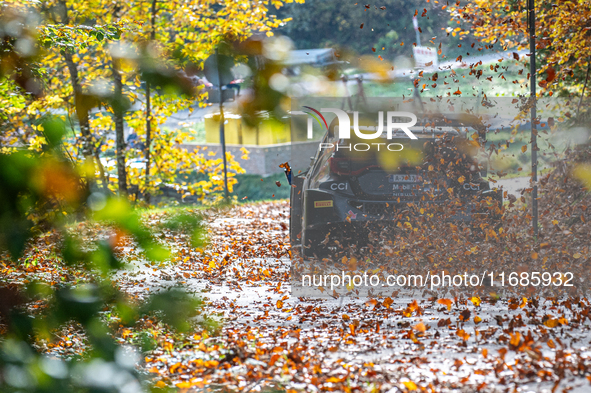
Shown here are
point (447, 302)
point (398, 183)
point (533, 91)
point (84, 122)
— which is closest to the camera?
point (84, 122)

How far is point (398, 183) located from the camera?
665cm

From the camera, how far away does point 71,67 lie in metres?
1.96

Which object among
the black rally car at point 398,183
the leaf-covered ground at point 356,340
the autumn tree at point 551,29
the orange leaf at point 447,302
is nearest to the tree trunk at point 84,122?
the leaf-covered ground at point 356,340

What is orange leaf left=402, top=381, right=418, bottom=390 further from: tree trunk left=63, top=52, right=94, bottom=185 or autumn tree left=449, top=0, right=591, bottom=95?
autumn tree left=449, top=0, right=591, bottom=95

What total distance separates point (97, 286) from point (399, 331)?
3.38m

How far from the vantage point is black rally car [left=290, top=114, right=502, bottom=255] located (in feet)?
21.5

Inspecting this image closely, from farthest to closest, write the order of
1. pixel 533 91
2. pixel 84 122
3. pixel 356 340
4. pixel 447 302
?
pixel 533 91 → pixel 447 302 → pixel 356 340 → pixel 84 122

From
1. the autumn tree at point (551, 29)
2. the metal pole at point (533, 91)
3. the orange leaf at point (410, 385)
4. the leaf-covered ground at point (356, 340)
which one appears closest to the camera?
the leaf-covered ground at point (356, 340)

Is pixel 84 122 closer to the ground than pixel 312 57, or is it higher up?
closer to the ground

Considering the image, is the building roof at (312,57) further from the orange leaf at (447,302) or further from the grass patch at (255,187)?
the grass patch at (255,187)

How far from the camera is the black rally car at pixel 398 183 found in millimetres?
6566

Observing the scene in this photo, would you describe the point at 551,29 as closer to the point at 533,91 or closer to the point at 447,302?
the point at 533,91

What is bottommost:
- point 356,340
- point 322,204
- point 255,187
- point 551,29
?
point 356,340

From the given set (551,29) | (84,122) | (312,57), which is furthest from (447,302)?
(551,29)
